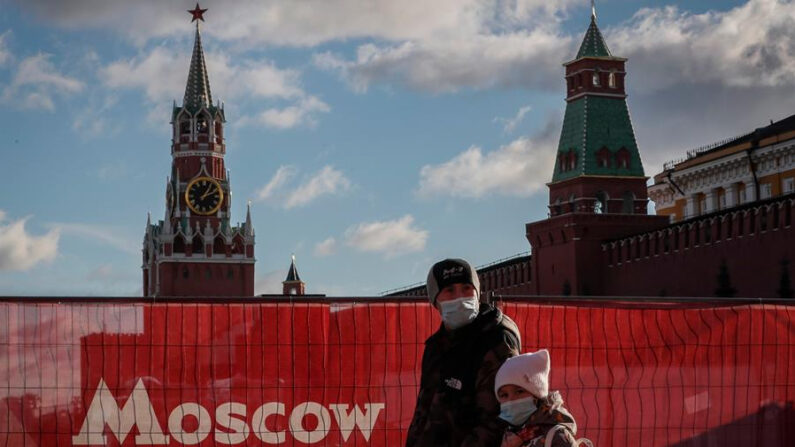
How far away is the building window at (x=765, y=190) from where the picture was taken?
59.1 m

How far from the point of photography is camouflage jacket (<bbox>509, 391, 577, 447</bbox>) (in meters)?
6.43

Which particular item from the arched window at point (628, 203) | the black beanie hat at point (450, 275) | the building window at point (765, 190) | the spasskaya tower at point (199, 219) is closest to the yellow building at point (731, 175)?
the building window at point (765, 190)

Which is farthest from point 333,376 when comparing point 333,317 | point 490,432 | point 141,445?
point 490,432

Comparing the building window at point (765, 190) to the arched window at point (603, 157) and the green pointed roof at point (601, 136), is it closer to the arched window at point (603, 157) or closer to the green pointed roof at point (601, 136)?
the green pointed roof at point (601, 136)

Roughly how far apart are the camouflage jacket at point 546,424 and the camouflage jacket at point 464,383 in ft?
1.66

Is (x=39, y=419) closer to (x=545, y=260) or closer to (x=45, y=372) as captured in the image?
(x=45, y=372)

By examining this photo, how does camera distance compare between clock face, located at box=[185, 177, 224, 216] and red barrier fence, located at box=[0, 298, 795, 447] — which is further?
clock face, located at box=[185, 177, 224, 216]

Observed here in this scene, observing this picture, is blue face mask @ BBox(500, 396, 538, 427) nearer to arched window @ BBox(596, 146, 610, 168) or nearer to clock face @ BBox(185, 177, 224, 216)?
arched window @ BBox(596, 146, 610, 168)

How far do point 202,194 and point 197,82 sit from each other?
314 inches

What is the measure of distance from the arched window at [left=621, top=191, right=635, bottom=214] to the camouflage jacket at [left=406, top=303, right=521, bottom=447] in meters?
48.9

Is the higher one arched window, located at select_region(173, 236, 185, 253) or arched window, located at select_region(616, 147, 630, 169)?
arched window, located at select_region(173, 236, 185, 253)

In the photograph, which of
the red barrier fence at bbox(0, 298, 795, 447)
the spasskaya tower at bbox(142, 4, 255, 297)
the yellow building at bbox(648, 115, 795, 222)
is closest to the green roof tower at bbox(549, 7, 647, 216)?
the yellow building at bbox(648, 115, 795, 222)

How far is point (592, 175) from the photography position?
55562mm

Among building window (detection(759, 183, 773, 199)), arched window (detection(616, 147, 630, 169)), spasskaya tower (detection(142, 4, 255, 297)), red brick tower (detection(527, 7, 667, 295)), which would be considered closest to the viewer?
red brick tower (detection(527, 7, 667, 295))
